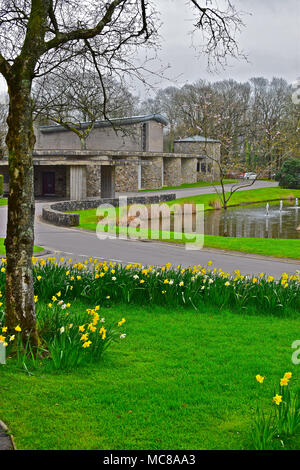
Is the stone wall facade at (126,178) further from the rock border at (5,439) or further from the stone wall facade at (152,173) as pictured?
the rock border at (5,439)

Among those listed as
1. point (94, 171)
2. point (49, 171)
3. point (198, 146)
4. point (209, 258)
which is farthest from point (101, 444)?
point (198, 146)

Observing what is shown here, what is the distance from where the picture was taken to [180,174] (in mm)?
59438

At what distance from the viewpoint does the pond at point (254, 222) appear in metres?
28.1

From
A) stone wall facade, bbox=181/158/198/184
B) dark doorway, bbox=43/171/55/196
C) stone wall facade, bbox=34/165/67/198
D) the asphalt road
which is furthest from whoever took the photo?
stone wall facade, bbox=181/158/198/184

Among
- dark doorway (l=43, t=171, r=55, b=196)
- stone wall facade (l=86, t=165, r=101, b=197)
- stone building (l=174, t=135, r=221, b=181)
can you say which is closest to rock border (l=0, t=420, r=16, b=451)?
stone wall facade (l=86, t=165, r=101, b=197)

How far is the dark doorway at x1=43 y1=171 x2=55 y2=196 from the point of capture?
49125 millimetres

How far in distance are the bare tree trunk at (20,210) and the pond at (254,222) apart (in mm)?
21306

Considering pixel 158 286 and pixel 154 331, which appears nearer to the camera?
pixel 154 331

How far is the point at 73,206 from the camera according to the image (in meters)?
34.8

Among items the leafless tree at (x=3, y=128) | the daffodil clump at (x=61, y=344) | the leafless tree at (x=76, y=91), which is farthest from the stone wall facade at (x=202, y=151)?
the daffodil clump at (x=61, y=344)

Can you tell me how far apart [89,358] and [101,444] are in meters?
1.99

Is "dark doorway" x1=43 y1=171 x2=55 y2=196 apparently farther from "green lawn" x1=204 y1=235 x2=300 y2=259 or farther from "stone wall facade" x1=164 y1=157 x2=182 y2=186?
"green lawn" x1=204 y1=235 x2=300 y2=259

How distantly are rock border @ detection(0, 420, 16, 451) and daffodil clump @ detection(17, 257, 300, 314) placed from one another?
467 cm
